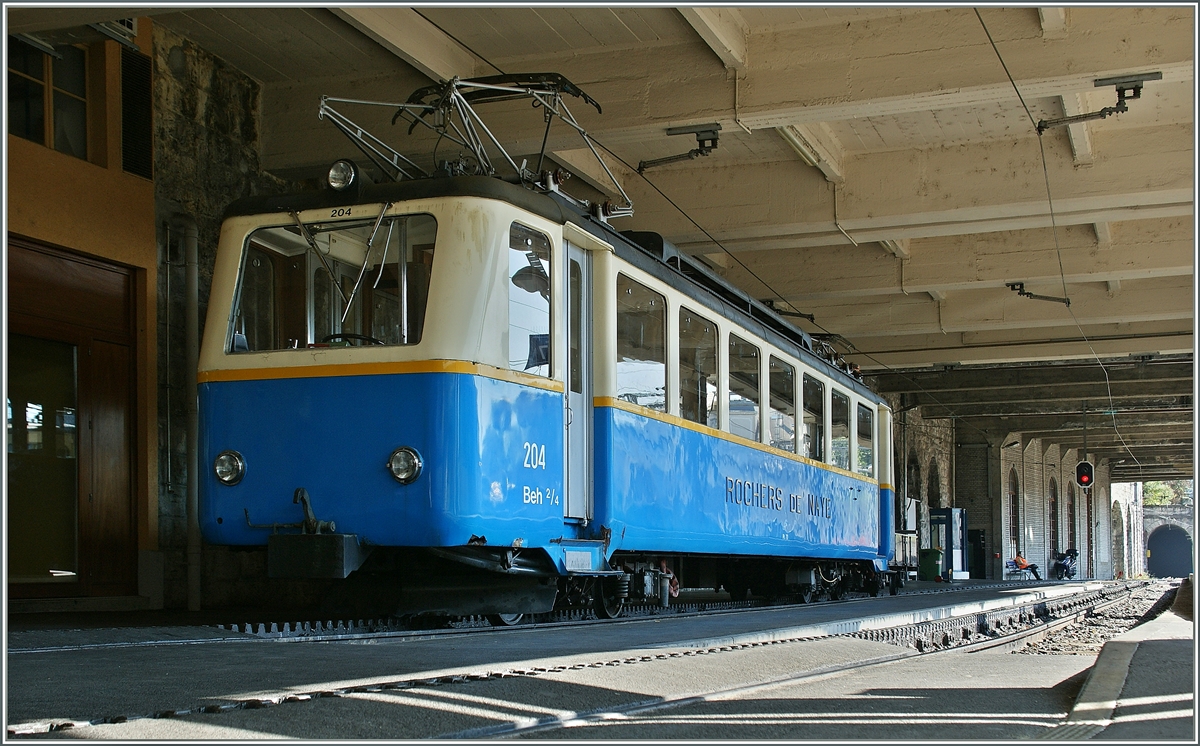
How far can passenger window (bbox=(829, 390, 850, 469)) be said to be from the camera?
48.2 ft

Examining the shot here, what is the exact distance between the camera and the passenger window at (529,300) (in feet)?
26.0

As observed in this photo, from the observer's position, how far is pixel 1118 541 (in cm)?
6681

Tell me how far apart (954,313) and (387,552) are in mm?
14114

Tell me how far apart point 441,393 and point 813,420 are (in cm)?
715

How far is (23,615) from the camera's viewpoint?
9195 mm

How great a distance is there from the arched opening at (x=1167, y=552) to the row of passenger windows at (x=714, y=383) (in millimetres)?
67170

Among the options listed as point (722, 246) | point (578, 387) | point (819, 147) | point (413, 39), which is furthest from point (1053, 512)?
point (578, 387)

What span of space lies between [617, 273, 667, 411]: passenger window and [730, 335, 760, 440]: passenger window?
1.60 metres

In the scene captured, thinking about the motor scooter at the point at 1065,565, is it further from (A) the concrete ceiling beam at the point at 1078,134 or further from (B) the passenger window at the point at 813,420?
(A) the concrete ceiling beam at the point at 1078,134

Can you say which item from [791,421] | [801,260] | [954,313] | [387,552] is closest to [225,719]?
[387,552]

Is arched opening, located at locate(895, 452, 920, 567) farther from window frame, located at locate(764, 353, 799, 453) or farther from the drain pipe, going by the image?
the drain pipe

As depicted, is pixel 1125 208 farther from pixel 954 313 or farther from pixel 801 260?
pixel 954 313

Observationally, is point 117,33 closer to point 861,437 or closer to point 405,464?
point 405,464

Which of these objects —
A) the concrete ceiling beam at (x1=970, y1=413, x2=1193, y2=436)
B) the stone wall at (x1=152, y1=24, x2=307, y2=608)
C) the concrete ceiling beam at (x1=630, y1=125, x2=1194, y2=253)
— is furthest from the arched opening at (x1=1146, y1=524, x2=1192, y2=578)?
the stone wall at (x1=152, y1=24, x2=307, y2=608)
